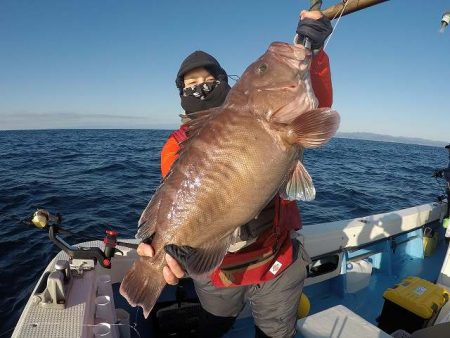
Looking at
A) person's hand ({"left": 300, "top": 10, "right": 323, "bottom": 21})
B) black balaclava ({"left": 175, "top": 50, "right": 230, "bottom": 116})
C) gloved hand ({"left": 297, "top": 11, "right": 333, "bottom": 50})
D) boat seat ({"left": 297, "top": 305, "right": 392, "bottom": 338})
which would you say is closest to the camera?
gloved hand ({"left": 297, "top": 11, "right": 333, "bottom": 50})

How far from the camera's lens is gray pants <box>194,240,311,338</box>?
277cm

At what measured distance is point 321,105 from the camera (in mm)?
2701

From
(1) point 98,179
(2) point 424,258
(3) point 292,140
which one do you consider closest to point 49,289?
(3) point 292,140

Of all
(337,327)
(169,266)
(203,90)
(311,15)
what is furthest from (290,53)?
(337,327)

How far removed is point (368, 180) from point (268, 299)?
755 inches

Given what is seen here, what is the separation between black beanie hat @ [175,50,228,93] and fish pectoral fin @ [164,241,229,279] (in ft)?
5.35

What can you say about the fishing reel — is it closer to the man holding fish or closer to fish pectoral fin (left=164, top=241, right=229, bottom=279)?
the man holding fish

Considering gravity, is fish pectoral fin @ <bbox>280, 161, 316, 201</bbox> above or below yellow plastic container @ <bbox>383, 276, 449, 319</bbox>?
above

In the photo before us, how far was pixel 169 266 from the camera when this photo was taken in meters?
2.35

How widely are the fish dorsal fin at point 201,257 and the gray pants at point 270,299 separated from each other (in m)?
0.58

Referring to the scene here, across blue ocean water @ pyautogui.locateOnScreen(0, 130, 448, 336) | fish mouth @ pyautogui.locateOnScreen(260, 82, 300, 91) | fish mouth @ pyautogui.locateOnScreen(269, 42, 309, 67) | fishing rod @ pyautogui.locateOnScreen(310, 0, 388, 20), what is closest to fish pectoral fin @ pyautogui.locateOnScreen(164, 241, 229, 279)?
fish mouth @ pyautogui.locateOnScreen(260, 82, 300, 91)

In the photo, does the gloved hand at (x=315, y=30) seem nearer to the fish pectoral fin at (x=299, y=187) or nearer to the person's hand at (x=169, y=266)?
the fish pectoral fin at (x=299, y=187)

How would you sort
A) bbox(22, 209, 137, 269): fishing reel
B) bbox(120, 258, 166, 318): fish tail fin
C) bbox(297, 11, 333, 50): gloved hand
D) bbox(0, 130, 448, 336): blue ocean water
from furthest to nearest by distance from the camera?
bbox(0, 130, 448, 336): blue ocean water
bbox(22, 209, 137, 269): fishing reel
bbox(297, 11, 333, 50): gloved hand
bbox(120, 258, 166, 318): fish tail fin

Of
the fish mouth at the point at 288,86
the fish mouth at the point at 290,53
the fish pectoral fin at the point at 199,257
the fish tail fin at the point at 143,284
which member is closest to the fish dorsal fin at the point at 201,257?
the fish pectoral fin at the point at 199,257
